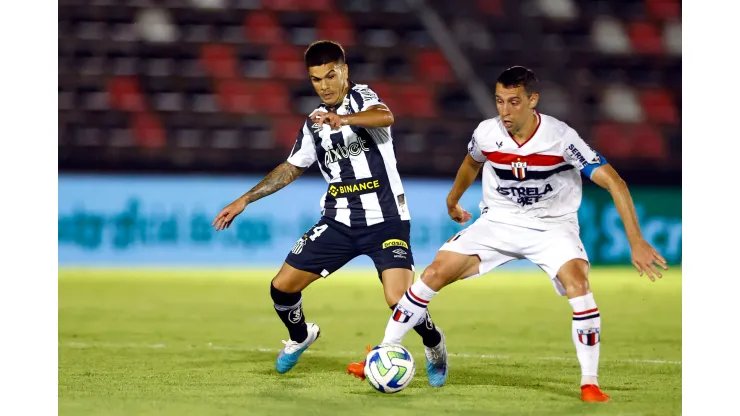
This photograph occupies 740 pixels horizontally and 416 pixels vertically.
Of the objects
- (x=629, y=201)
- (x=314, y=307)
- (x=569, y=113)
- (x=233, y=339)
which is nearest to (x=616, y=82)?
(x=569, y=113)

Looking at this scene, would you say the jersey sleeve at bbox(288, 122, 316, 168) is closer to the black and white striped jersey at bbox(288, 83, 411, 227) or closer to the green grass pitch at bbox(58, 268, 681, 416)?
the black and white striped jersey at bbox(288, 83, 411, 227)

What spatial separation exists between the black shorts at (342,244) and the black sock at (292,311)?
20 cm

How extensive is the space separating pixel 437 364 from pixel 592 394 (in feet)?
3.09

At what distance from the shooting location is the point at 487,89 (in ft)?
58.1

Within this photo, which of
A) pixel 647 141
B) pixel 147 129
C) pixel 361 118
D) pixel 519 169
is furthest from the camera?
pixel 647 141

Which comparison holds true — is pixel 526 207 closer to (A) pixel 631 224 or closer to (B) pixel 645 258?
(A) pixel 631 224

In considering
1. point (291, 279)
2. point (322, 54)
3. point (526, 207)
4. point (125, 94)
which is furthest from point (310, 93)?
point (526, 207)

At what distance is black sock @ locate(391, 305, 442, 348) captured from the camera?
18.5ft

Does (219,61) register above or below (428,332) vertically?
above

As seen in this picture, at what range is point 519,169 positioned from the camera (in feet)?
18.2

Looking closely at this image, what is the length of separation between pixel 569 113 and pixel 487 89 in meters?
1.40

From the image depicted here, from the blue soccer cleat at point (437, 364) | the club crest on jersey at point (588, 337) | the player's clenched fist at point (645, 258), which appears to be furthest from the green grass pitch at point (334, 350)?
the player's clenched fist at point (645, 258)

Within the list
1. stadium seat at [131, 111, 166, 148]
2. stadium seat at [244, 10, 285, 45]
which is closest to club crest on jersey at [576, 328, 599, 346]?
stadium seat at [131, 111, 166, 148]

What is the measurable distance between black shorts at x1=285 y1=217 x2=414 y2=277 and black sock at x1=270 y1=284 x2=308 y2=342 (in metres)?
0.20
